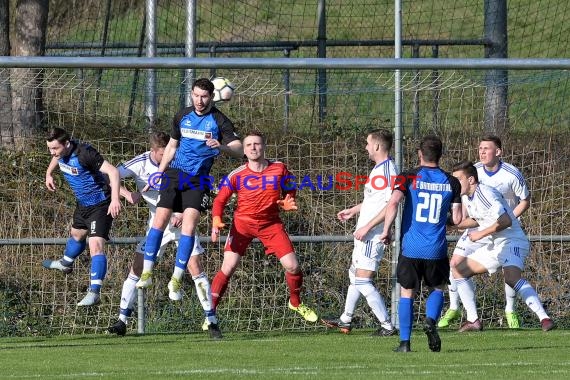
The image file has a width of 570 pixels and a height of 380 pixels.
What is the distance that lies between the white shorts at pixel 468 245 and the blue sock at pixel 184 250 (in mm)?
2722

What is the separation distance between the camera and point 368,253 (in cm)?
1044

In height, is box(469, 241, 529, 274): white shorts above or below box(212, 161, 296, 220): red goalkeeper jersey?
below

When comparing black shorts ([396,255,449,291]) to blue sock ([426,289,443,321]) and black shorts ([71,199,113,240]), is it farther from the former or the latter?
black shorts ([71,199,113,240])

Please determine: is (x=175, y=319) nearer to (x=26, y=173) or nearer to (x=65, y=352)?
(x=26, y=173)

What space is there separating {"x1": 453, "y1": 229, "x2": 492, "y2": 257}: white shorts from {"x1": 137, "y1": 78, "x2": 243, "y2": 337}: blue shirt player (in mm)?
2480

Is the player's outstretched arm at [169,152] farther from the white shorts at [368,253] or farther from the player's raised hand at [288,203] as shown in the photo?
the white shorts at [368,253]

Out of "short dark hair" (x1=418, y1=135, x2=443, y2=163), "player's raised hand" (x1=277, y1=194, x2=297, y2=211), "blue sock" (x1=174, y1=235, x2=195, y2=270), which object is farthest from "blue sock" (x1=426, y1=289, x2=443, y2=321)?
"blue sock" (x1=174, y1=235, x2=195, y2=270)

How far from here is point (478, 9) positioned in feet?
57.7

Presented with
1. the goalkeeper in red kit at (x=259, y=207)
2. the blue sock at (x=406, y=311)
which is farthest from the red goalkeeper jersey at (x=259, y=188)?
the blue sock at (x=406, y=311)

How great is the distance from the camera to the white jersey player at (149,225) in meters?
10.6

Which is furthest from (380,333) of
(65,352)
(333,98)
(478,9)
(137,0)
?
(137,0)

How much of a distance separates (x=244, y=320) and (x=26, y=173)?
2.83m

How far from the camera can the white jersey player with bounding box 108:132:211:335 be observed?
10.6 m

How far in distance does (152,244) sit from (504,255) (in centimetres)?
327
